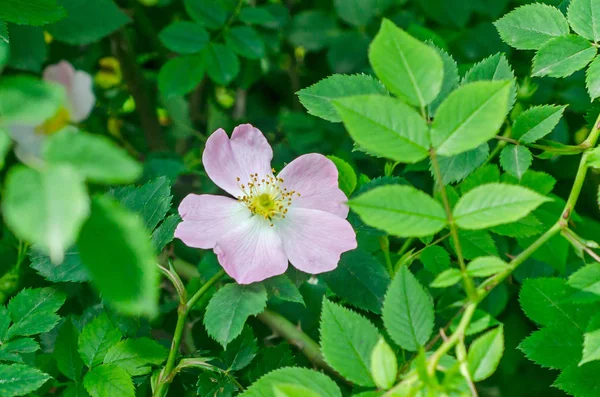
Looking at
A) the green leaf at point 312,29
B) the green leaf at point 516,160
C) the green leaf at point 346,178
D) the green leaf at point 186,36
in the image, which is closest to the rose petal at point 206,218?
the green leaf at point 346,178

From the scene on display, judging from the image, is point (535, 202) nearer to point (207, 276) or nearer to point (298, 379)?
point (298, 379)

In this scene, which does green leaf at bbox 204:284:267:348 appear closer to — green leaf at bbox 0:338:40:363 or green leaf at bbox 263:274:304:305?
green leaf at bbox 263:274:304:305

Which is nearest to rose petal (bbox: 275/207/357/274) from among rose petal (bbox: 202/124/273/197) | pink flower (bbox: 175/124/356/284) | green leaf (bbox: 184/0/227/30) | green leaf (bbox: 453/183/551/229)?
pink flower (bbox: 175/124/356/284)

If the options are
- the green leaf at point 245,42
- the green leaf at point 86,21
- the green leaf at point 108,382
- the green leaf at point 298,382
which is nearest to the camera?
the green leaf at point 298,382

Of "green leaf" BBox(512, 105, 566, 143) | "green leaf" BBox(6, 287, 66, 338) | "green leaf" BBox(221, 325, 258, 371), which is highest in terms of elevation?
"green leaf" BBox(512, 105, 566, 143)

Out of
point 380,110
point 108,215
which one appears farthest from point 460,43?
point 108,215

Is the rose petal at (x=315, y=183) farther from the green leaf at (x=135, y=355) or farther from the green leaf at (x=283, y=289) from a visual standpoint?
the green leaf at (x=135, y=355)
